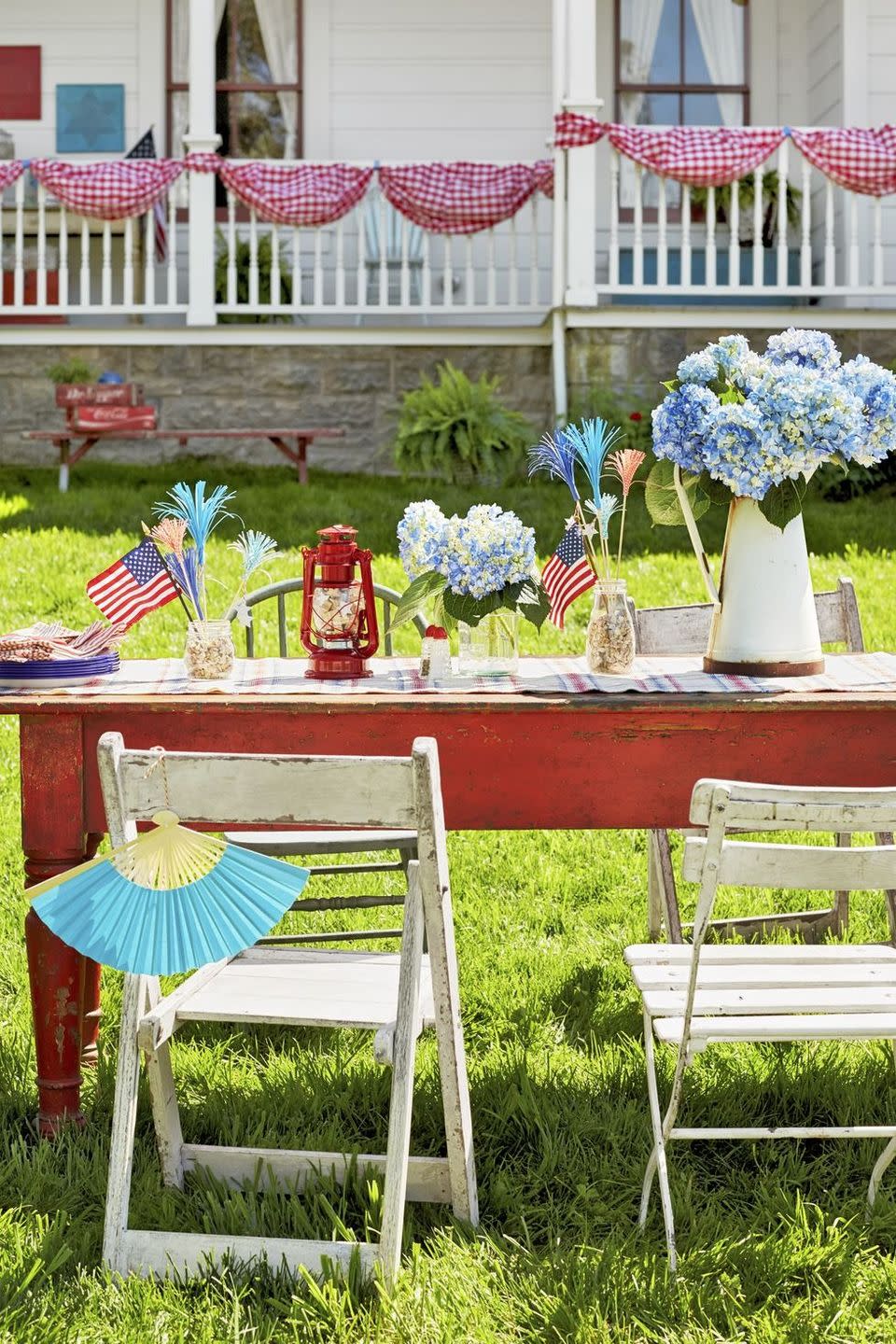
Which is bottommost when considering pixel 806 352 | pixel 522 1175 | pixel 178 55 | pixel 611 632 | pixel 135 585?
pixel 522 1175

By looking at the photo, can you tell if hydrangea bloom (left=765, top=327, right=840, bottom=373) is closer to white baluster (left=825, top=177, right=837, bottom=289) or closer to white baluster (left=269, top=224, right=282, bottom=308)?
white baluster (left=825, top=177, right=837, bottom=289)

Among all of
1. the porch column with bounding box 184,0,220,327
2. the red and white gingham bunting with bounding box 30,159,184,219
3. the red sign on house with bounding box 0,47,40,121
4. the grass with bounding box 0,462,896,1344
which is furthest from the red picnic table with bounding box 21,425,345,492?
the grass with bounding box 0,462,896,1344

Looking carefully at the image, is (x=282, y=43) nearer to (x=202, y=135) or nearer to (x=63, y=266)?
(x=202, y=135)

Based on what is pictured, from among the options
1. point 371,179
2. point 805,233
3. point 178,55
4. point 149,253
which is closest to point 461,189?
point 371,179

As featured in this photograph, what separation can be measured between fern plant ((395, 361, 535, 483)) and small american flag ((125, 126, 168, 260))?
2.61 meters

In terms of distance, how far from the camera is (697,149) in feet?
31.9

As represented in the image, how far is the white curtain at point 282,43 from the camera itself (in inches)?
464

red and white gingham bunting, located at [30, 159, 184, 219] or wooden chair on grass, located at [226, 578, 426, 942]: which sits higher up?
red and white gingham bunting, located at [30, 159, 184, 219]

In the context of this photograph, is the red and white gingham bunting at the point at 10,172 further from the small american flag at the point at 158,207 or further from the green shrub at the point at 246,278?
the green shrub at the point at 246,278

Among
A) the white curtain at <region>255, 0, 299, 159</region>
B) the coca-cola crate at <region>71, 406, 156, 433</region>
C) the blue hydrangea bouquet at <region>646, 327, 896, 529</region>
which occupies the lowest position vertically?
the blue hydrangea bouquet at <region>646, 327, 896, 529</region>

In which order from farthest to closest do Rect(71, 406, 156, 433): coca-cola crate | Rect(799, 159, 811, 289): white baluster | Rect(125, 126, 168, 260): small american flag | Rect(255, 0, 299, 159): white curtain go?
1. Rect(255, 0, 299, 159): white curtain
2. Rect(125, 126, 168, 260): small american flag
3. Rect(799, 159, 811, 289): white baluster
4. Rect(71, 406, 156, 433): coca-cola crate

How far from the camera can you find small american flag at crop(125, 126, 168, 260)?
1091 cm

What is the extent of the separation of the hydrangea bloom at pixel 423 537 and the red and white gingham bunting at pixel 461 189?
24.5ft

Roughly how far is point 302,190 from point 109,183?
127 centimetres
